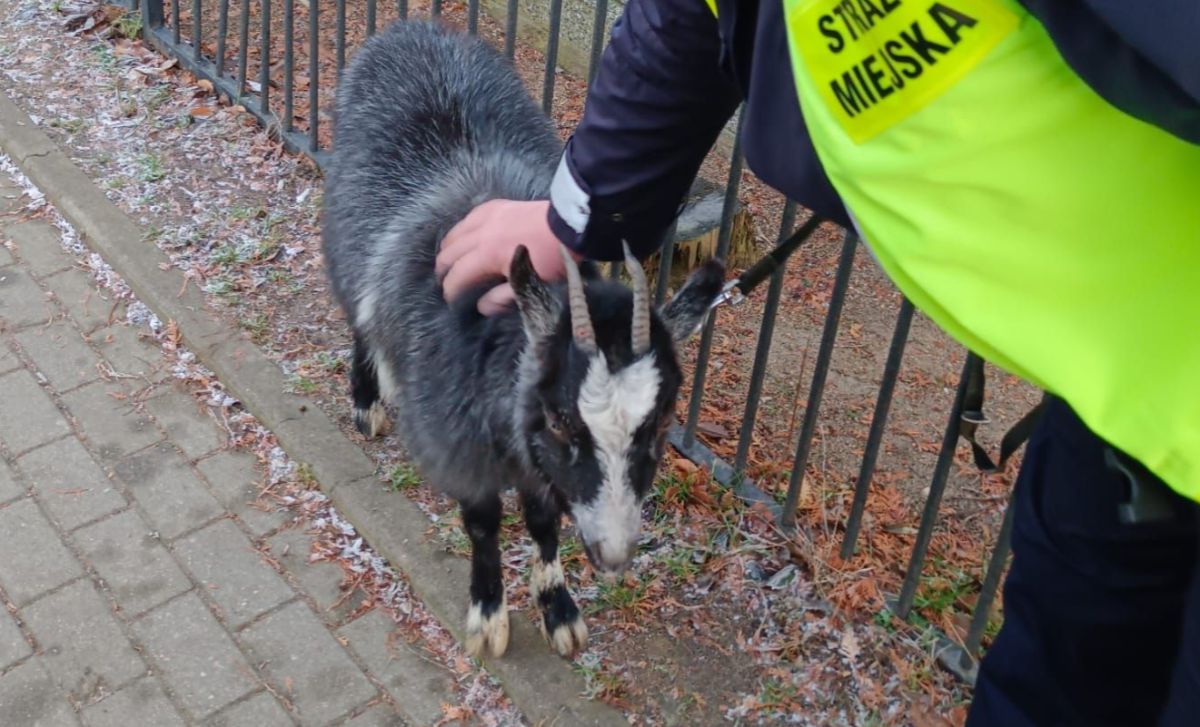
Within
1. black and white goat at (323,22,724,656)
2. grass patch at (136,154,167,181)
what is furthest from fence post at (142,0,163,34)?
black and white goat at (323,22,724,656)

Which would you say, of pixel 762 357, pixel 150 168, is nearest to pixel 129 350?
pixel 150 168

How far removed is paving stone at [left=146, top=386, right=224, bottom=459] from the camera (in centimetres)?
392

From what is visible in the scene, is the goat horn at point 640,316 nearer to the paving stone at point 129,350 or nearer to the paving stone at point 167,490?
the paving stone at point 167,490

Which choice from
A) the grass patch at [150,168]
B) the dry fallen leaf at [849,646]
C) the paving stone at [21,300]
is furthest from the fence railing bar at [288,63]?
the dry fallen leaf at [849,646]

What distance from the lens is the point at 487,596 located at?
3240 mm

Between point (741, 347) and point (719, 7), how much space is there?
10.3 feet

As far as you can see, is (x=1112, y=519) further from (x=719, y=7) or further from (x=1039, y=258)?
(x=719, y=7)

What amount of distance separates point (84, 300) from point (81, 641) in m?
1.72

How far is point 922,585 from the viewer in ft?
11.8

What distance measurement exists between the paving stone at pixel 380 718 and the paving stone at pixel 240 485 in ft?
2.58

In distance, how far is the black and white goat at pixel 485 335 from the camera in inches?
94.1

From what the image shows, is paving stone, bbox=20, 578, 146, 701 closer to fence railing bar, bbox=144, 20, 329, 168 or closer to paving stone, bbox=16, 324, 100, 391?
paving stone, bbox=16, 324, 100, 391

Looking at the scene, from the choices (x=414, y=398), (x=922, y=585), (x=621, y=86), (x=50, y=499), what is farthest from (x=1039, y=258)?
(x=50, y=499)

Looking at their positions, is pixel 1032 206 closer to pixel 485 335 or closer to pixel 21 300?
pixel 485 335
